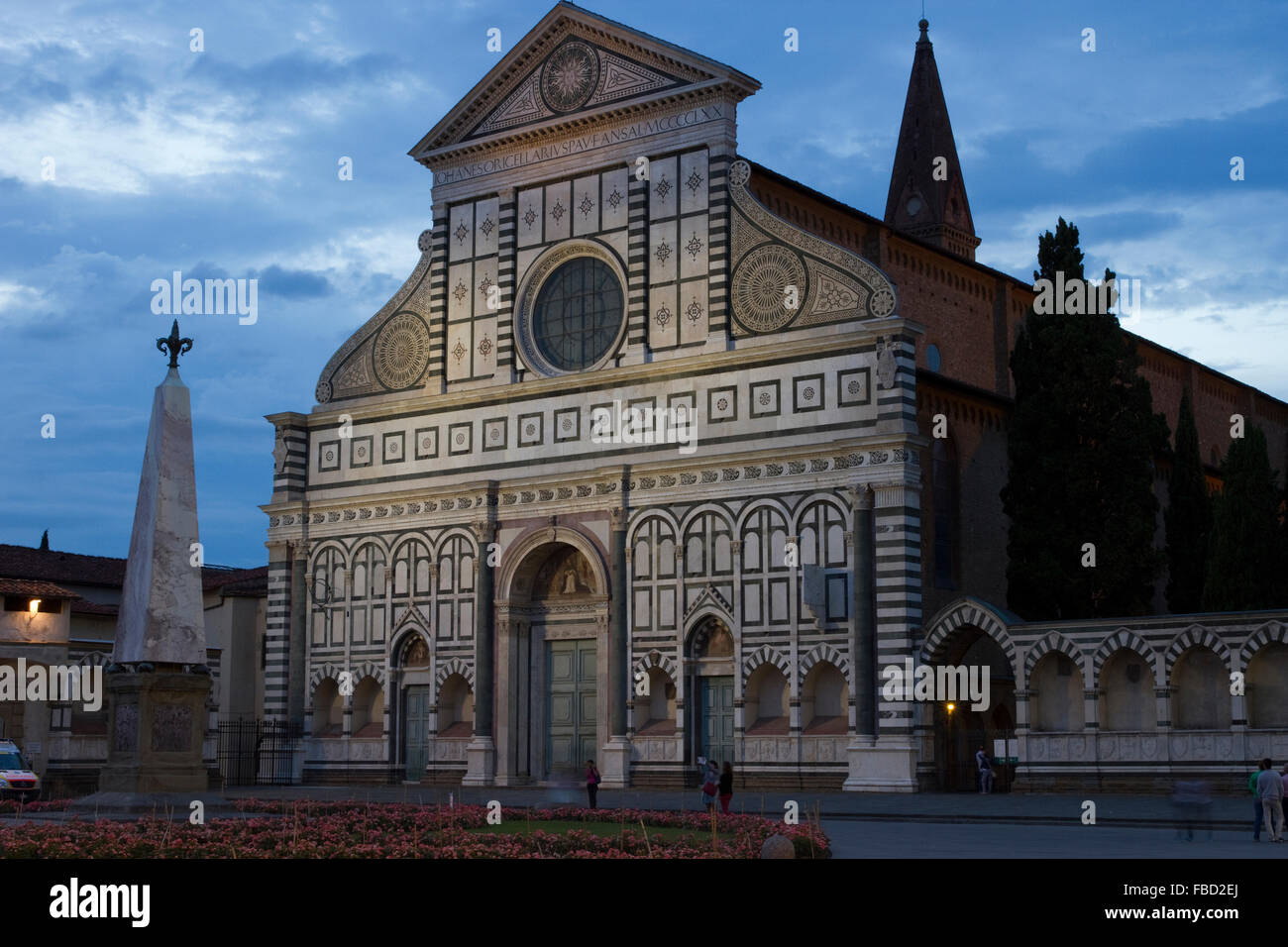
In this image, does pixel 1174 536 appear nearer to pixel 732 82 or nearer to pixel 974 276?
pixel 974 276

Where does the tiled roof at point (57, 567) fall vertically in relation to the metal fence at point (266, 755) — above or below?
above

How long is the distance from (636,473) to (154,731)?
1653cm

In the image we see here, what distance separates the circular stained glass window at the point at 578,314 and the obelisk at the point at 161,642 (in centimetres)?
1628

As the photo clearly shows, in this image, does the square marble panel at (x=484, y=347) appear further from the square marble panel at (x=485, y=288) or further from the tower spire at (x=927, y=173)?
the tower spire at (x=927, y=173)

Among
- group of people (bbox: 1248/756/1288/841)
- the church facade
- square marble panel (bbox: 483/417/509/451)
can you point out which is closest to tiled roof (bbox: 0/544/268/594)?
the church facade

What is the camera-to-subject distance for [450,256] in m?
44.7

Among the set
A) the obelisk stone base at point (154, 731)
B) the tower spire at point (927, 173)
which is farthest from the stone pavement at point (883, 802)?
the tower spire at point (927, 173)

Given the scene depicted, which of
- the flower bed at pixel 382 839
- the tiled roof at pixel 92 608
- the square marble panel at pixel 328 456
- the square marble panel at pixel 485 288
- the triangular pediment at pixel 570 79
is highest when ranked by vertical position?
the triangular pediment at pixel 570 79

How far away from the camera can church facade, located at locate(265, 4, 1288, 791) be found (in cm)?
3606

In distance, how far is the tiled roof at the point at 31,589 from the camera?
45.3 meters

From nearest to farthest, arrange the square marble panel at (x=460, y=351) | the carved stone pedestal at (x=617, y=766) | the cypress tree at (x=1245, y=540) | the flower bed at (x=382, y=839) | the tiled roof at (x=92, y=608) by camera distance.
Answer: the flower bed at (x=382, y=839), the cypress tree at (x=1245, y=540), the carved stone pedestal at (x=617, y=766), the square marble panel at (x=460, y=351), the tiled roof at (x=92, y=608)

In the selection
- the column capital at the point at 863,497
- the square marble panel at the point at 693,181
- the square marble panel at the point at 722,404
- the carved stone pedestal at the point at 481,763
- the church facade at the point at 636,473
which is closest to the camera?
the column capital at the point at 863,497

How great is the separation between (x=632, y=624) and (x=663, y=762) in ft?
11.2
